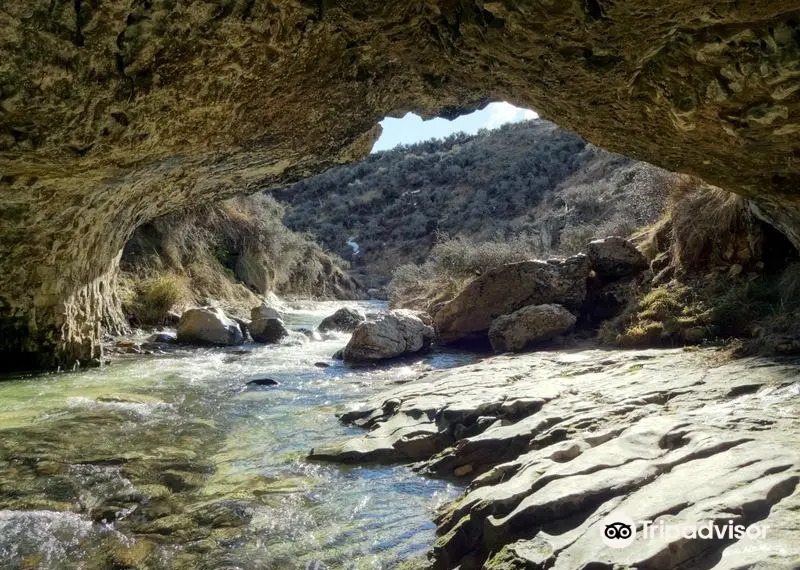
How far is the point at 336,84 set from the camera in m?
5.21

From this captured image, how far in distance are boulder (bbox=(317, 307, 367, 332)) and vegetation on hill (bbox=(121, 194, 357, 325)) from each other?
87.5 inches

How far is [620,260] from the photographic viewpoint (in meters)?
9.27

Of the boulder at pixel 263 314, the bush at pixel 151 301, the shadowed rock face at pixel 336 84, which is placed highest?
the shadowed rock face at pixel 336 84

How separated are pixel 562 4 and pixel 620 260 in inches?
271

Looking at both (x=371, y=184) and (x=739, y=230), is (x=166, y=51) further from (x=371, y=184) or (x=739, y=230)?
(x=371, y=184)

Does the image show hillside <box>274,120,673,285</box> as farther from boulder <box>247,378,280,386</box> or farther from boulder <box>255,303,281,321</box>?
boulder <box>247,378,280,386</box>

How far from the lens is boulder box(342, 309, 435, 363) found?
9484 mm

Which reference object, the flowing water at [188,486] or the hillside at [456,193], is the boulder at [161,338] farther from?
the hillside at [456,193]

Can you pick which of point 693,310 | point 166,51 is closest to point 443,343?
point 693,310

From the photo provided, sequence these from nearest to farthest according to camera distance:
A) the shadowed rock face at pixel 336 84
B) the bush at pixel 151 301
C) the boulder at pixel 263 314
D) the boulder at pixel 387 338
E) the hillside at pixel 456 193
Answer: the shadowed rock face at pixel 336 84 → the boulder at pixel 387 338 → the bush at pixel 151 301 → the boulder at pixel 263 314 → the hillside at pixel 456 193

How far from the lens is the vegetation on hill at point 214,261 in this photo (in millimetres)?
11258

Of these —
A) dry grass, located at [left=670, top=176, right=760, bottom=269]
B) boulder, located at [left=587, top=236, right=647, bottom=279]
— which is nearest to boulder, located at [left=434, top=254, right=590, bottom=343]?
boulder, located at [left=587, top=236, right=647, bottom=279]

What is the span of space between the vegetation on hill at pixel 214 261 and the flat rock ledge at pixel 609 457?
7.07 metres

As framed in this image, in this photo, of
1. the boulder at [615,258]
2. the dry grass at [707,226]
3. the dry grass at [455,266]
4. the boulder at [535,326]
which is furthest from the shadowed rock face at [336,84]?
the dry grass at [455,266]
